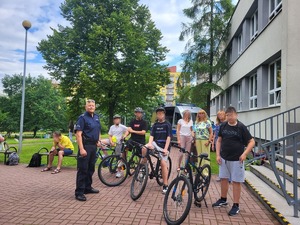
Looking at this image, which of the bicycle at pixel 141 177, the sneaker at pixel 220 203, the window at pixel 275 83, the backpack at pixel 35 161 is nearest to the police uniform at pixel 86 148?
the bicycle at pixel 141 177

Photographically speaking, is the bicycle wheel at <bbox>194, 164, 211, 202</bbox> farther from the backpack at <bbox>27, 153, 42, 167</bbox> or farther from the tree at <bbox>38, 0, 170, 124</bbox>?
the tree at <bbox>38, 0, 170, 124</bbox>

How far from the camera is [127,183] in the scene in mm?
7301

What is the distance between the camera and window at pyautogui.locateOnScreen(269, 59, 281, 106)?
11.0 meters

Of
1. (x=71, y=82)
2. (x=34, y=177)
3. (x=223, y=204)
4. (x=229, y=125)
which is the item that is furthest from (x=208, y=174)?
(x=71, y=82)

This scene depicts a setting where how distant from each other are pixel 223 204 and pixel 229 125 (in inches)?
61.4

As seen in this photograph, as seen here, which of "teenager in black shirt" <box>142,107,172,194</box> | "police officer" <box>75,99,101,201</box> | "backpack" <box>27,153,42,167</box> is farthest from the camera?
"backpack" <box>27,153,42,167</box>

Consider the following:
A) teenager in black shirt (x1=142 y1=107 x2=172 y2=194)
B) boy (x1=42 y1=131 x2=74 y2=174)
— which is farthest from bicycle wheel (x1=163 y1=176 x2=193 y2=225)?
boy (x1=42 y1=131 x2=74 y2=174)

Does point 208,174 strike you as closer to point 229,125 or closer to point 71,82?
point 229,125

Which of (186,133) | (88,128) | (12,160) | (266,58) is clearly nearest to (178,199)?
(88,128)

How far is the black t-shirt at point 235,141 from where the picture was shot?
16.5ft

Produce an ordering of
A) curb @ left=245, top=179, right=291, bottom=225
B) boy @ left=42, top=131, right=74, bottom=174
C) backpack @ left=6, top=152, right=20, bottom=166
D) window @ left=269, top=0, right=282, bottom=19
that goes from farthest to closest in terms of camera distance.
Answer: 1. window @ left=269, top=0, right=282, bottom=19
2. backpack @ left=6, top=152, right=20, bottom=166
3. boy @ left=42, top=131, right=74, bottom=174
4. curb @ left=245, top=179, right=291, bottom=225

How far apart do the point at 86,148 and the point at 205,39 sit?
17.4 metres

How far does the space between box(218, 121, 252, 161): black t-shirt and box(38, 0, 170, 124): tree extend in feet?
50.9

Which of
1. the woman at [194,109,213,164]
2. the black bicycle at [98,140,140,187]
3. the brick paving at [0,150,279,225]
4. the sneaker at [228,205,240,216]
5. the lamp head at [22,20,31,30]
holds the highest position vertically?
the lamp head at [22,20,31,30]
